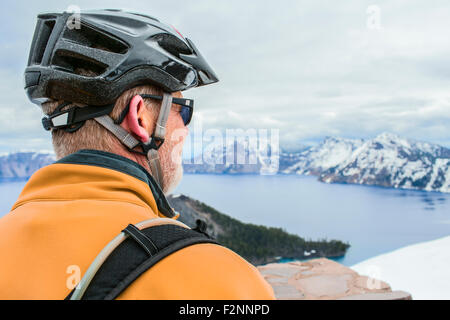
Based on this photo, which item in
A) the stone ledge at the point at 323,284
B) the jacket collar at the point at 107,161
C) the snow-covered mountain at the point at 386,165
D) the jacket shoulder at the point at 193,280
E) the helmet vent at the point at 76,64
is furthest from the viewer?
the snow-covered mountain at the point at 386,165

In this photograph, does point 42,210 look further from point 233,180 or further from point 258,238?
point 233,180

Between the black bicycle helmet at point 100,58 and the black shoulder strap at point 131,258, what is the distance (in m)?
0.82

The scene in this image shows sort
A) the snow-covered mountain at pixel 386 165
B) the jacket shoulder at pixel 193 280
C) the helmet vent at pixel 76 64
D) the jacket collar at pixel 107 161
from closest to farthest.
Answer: the jacket shoulder at pixel 193 280 → the jacket collar at pixel 107 161 → the helmet vent at pixel 76 64 → the snow-covered mountain at pixel 386 165

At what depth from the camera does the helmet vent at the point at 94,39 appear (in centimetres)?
167

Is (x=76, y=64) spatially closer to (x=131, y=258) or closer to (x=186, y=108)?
(x=186, y=108)

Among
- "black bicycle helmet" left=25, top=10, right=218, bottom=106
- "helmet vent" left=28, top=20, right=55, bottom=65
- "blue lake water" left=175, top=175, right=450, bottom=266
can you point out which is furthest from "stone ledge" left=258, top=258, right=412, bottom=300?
"blue lake water" left=175, top=175, right=450, bottom=266

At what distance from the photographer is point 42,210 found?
3.68ft

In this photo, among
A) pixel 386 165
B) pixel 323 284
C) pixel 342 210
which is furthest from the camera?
pixel 386 165

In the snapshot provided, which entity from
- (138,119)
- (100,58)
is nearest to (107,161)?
(138,119)

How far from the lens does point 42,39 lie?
72.8 inches

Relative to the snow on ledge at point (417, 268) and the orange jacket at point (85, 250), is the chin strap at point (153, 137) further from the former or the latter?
the snow on ledge at point (417, 268)

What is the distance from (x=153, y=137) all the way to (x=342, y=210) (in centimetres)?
4824

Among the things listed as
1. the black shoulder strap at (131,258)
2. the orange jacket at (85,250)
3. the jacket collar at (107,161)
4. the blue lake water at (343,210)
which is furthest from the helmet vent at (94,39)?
the blue lake water at (343,210)
